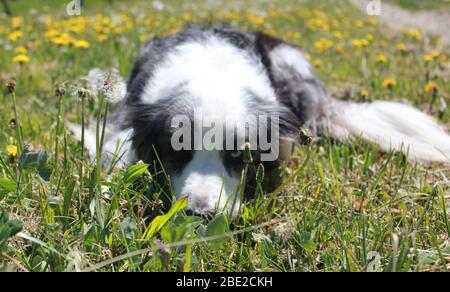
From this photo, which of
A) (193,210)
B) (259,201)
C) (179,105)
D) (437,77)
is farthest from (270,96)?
(437,77)

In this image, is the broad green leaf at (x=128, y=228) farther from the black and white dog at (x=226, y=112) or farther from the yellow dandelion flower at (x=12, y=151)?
the yellow dandelion flower at (x=12, y=151)

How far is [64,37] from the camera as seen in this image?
171 inches

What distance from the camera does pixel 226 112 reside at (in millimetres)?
2670

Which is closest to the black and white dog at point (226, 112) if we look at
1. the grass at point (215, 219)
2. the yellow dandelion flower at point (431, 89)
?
the grass at point (215, 219)

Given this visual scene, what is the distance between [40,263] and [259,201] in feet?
3.33

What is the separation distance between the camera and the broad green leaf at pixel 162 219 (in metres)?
1.92

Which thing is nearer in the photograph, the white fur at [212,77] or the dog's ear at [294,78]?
the white fur at [212,77]

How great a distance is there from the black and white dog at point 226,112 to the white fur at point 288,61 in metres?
0.01

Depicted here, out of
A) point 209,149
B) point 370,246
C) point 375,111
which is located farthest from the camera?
point 375,111

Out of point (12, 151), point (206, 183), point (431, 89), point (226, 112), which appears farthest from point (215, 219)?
point (431, 89)

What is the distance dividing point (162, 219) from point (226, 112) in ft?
2.93

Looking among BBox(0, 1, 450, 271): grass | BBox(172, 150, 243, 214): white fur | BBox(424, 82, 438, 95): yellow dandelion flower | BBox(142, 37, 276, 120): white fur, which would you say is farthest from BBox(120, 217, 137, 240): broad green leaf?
BBox(424, 82, 438, 95): yellow dandelion flower

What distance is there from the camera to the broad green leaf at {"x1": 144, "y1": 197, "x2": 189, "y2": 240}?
1.92 metres

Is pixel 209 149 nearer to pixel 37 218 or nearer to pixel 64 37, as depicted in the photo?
pixel 37 218
